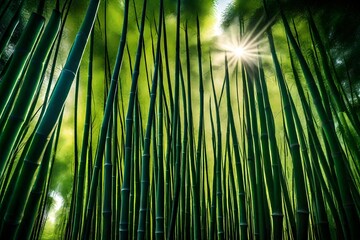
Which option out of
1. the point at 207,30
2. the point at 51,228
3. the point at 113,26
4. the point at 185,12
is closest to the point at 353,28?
the point at 207,30

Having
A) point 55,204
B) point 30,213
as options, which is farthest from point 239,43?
point 55,204

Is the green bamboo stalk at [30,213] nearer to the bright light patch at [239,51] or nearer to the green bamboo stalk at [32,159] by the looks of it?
the green bamboo stalk at [32,159]

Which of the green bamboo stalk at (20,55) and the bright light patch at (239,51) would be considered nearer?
the green bamboo stalk at (20,55)

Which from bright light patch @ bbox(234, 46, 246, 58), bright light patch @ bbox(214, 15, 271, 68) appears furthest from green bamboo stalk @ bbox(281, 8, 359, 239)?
bright light patch @ bbox(234, 46, 246, 58)

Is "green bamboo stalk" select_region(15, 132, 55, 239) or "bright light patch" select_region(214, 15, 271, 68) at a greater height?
"bright light patch" select_region(214, 15, 271, 68)

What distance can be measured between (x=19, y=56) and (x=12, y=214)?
0.89 feet

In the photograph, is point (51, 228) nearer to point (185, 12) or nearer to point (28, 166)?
point (185, 12)

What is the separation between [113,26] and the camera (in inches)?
60.6

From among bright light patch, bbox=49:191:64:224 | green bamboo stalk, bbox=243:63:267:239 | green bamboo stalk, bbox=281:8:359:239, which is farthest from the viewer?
bright light patch, bbox=49:191:64:224

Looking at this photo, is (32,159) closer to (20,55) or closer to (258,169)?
(20,55)

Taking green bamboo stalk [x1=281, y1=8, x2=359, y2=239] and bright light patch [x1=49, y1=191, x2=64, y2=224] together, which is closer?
green bamboo stalk [x1=281, y1=8, x2=359, y2=239]

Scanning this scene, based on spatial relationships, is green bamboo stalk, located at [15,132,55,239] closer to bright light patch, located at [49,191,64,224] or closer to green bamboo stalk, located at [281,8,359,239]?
green bamboo stalk, located at [281,8,359,239]

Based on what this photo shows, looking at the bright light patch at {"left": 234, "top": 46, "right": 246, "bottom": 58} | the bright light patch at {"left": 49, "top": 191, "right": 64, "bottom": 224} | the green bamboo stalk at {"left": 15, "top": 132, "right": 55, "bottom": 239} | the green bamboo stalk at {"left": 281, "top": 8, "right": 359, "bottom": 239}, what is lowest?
the green bamboo stalk at {"left": 15, "top": 132, "right": 55, "bottom": 239}

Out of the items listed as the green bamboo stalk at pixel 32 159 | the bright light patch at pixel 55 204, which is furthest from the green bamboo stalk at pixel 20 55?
the bright light patch at pixel 55 204
